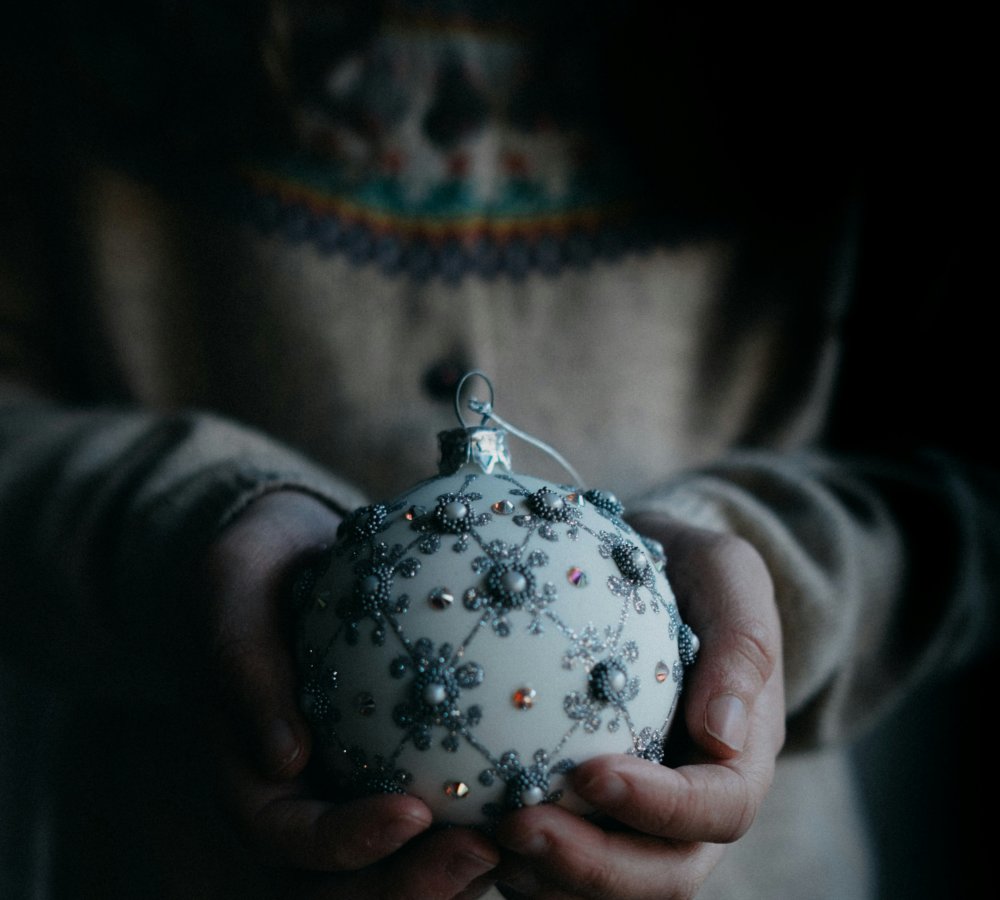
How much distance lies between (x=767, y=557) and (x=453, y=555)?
0.39m

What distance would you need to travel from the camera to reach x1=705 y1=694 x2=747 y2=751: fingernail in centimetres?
57

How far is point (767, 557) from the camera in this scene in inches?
32.8

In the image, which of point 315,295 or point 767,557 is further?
point 315,295

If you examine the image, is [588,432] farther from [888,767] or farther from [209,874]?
[888,767]

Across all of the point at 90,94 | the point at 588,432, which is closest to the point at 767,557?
the point at 588,432

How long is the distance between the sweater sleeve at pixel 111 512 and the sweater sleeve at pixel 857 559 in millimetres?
364

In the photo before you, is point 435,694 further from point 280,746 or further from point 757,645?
point 757,645

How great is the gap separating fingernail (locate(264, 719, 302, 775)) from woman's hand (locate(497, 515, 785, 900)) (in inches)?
5.4

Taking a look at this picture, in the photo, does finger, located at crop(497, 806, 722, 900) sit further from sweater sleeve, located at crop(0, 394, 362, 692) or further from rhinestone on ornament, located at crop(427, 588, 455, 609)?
sweater sleeve, located at crop(0, 394, 362, 692)

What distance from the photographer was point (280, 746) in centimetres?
56

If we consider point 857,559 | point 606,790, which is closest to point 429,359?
point 857,559

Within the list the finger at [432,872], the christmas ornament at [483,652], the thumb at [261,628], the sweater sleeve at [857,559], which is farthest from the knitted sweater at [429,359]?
the finger at [432,872]

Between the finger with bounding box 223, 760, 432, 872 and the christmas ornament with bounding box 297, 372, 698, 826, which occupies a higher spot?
the christmas ornament with bounding box 297, 372, 698, 826

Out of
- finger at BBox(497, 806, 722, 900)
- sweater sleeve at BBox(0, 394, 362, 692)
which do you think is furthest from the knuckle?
sweater sleeve at BBox(0, 394, 362, 692)
